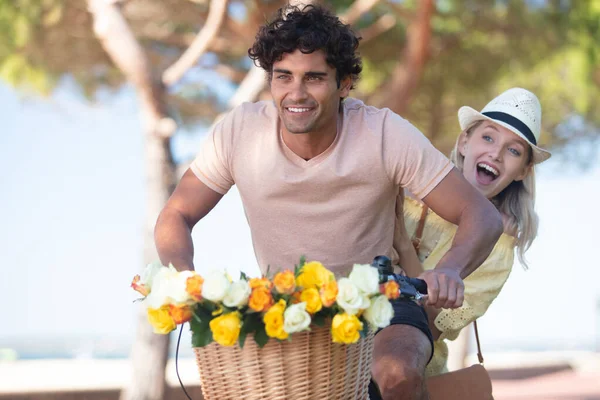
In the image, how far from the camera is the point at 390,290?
2.63m

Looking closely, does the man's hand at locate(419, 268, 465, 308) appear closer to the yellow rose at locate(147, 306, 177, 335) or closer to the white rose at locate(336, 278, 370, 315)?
the white rose at locate(336, 278, 370, 315)

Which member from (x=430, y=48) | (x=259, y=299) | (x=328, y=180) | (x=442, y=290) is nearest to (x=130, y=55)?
(x=430, y=48)

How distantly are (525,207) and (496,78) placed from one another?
9282mm

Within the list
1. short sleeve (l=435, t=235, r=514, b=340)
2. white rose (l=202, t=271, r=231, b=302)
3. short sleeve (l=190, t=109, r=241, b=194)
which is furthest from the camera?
short sleeve (l=435, t=235, r=514, b=340)

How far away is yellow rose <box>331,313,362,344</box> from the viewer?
257 centimetres

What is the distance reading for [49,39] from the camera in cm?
1229

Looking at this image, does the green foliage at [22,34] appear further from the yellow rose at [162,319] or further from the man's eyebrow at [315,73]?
the yellow rose at [162,319]

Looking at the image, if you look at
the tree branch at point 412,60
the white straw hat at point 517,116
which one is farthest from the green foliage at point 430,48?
the white straw hat at point 517,116

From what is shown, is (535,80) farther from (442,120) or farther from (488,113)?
(488,113)

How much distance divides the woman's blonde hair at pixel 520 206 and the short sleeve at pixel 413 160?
51.3 inches

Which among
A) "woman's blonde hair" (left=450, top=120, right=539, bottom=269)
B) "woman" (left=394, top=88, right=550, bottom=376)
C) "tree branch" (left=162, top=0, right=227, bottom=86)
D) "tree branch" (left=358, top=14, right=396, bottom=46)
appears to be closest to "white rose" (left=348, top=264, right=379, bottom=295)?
"woman" (left=394, top=88, right=550, bottom=376)

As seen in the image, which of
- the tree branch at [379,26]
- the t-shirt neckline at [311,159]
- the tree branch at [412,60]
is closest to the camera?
the t-shirt neckline at [311,159]

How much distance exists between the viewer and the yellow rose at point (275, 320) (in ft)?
8.33

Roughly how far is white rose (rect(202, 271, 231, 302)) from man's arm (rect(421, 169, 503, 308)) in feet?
2.50
